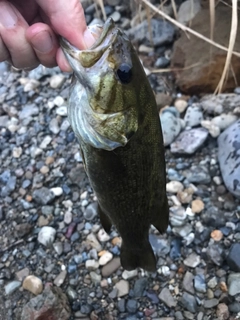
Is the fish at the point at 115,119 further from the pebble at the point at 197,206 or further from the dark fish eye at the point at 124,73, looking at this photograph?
the pebble at the point at 197,206

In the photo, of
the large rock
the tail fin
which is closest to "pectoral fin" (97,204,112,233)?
the tail fin

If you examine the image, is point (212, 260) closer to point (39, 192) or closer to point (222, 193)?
point (222, 193)

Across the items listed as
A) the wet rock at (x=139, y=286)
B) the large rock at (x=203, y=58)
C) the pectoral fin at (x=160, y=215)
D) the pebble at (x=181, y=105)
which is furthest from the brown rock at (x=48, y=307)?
the large rock at (x=203, y=58)

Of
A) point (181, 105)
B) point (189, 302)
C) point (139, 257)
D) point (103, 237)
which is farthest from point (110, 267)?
point (181, 105)

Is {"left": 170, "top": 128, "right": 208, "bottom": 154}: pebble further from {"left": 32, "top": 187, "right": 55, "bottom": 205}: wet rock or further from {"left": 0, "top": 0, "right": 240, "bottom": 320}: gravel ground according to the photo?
{"left": 32, "top": 187, "right": 55, "bottom": 205}: wet rock

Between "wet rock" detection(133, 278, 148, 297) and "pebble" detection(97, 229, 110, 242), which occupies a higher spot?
"pebble" detection(97, 229, 110, 242)

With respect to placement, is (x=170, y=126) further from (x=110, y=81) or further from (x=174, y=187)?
(x=110, y=81)
